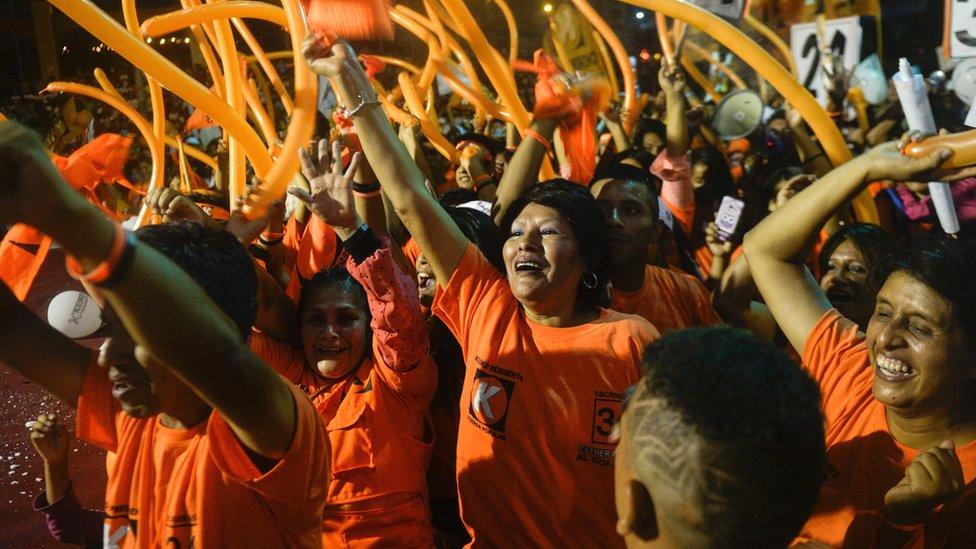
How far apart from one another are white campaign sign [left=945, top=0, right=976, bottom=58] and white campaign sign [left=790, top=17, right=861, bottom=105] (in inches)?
37.9

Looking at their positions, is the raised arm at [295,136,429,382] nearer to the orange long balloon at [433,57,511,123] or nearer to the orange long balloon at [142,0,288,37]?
the orange long balloon at [142,0,288,37]

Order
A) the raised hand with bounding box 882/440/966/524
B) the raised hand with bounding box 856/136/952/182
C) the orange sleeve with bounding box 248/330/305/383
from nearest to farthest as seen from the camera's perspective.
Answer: the raised hand with bounding box 882/440/966/524 < the raised hand with bounding box 856/136/952/182 < the orange sleeve with bounding box 248/330/305/383

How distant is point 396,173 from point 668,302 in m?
1.45

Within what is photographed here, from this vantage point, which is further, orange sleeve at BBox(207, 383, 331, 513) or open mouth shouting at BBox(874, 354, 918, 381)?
open mouth shouting at BBox(874, 354, 918, 381)

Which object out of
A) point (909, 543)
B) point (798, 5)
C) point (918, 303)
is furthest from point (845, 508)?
point (798, 5)

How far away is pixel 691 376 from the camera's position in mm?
→ 1136

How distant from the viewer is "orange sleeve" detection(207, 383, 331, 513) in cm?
138

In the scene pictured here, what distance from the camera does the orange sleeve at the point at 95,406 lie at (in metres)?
1.73

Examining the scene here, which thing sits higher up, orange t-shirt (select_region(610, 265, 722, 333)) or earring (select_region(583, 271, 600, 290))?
earring (select_region(583, 271, 600, 290))

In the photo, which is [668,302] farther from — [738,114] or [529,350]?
[738,114]

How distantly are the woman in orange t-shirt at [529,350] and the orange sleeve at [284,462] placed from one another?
0.75m

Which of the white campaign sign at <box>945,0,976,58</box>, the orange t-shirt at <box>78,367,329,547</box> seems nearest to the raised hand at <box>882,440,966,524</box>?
the orange t-shirt at <box>78,367,329,547</box>

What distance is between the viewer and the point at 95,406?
5.70 feet

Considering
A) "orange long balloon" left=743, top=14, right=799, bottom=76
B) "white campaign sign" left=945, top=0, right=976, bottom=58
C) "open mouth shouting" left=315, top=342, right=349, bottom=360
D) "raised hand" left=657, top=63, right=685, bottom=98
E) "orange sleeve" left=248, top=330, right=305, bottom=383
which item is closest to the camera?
"open mouth shouting" left=315, top=342, right=349, bottom=360
